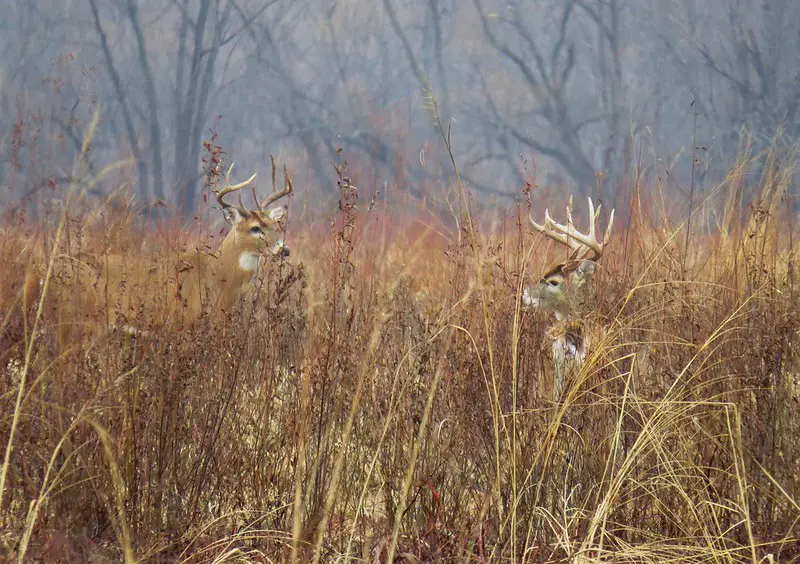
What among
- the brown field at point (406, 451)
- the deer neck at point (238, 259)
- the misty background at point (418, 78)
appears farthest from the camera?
the misty background at point (418, 78)

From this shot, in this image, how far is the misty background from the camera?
20.0 meters

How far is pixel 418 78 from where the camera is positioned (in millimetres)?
20938

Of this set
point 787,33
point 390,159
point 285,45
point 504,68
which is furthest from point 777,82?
point 285,45

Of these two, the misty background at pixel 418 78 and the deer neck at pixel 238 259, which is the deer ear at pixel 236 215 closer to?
the deer neck at pixel 238 259

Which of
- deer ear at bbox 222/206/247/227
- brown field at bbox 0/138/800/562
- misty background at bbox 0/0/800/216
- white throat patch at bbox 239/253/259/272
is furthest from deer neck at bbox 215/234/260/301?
misty background at bbox 0/0/800/216

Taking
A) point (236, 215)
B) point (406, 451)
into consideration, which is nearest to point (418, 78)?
point (236, 215)

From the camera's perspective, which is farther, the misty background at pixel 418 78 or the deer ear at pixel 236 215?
the misty background at pixel 418 78

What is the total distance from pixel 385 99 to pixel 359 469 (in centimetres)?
1991

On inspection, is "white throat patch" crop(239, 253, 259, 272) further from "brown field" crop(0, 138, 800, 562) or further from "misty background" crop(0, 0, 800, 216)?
"misty background" crop(0, 0, 800, 216)

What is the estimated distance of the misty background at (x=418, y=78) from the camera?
20.0 m

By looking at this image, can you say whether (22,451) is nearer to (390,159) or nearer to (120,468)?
(120,468)

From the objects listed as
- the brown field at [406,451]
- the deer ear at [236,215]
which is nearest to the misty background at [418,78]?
the deer ear at [236,215]

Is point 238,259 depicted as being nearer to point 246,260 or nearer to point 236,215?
point 246,260

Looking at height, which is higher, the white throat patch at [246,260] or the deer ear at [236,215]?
the deer ear at [236,215]
